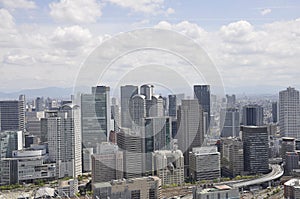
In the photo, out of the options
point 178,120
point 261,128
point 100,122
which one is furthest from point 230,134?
point 100,122

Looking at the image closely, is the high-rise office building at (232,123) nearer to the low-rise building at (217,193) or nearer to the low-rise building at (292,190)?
the low-rise building at (292,190)

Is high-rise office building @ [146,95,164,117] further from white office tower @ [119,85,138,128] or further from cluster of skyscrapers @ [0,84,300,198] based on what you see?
white office tower @ [119,85,138,128]

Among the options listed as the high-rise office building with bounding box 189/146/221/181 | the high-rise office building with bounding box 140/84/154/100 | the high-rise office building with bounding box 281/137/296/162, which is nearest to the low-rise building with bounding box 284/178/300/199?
the high-rise office building with bounding box 189/146/221/181

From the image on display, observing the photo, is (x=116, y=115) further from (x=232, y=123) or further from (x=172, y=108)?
(x=232, y=123)

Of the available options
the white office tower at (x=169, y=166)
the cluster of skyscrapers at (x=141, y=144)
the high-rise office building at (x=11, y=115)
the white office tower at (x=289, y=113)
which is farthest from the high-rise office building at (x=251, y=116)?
the high-rise office building at (x=11, y=115)

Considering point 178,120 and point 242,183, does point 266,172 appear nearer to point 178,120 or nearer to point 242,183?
point 242,183

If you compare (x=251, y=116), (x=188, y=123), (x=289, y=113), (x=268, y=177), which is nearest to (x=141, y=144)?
(x=188, y=123)
